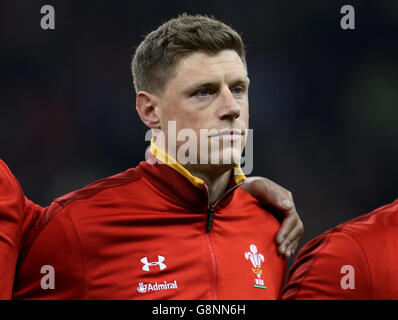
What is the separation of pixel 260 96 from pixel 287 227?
2667 mm

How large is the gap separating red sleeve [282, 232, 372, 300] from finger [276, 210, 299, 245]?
0.25 metres

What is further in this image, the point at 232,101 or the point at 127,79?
the point at 127,79

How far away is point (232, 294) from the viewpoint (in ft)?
6.53

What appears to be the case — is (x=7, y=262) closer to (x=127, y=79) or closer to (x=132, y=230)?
(x=132, y=230)

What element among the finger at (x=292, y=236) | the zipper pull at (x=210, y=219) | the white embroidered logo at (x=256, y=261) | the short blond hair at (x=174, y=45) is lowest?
the white embroidered logo at (x=256, y=261)

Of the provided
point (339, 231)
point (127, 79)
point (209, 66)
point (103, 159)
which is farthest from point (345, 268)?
point (127, 79)

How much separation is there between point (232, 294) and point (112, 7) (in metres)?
3.37

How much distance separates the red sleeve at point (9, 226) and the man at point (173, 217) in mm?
79

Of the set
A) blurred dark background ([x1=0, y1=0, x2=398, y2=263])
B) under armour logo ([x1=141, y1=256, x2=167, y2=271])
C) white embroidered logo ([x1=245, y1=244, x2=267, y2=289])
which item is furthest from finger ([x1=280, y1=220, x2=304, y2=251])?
blurred dark background ([x1=0, y1=0, x2=398, y2=263])

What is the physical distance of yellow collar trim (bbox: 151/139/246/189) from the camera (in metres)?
2.10

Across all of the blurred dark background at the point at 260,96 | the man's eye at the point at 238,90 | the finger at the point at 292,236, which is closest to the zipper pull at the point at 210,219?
the finger at the point at 292,236

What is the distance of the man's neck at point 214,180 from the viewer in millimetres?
2143

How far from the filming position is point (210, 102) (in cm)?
206

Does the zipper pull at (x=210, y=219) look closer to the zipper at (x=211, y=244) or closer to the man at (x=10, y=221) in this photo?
the zipper at (x=211, y=244)
